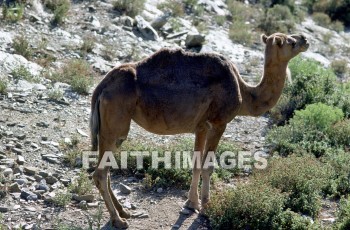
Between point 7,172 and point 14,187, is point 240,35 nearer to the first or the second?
point 7,172

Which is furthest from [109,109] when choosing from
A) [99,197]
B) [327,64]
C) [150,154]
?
[327,64]

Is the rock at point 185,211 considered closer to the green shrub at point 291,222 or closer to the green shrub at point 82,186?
the green shrub at point 291,222

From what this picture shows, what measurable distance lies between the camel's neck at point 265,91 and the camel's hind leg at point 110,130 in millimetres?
2280

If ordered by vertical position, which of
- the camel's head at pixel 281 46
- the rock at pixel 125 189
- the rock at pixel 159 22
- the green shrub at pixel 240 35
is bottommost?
the green shrub at pixel 240 35

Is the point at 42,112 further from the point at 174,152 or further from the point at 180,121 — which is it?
the point at 180,121

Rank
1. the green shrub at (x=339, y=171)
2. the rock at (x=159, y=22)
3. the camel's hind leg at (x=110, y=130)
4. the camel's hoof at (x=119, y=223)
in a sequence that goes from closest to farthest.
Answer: the camel's hind leg at (x=110, y=130), the camel's hoof at (x=119, y=223), the green shrub at (x=339, y=171), the rock at (x=159, y=22)

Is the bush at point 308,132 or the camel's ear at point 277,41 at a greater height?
the camel's ear at point 277,41

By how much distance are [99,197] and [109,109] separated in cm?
202

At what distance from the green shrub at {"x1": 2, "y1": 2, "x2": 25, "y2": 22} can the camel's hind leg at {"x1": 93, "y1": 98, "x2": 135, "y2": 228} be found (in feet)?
31.0

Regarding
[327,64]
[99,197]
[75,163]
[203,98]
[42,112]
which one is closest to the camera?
[203,98]

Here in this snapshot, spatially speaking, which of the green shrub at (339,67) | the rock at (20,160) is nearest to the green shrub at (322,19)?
the green shrub at (339,67)

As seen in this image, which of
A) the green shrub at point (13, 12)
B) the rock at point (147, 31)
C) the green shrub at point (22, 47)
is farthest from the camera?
the rock at point (147, 31)

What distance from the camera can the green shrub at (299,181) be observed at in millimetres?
10797

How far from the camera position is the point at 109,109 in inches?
364
